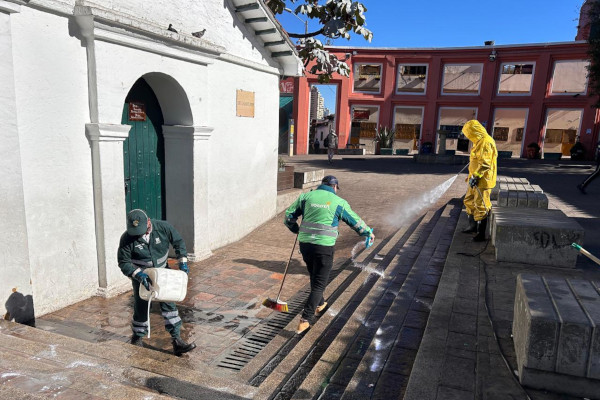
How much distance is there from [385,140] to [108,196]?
1011 inches

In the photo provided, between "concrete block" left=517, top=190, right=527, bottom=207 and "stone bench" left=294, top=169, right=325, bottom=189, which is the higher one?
"concrete block" left=517, top=190, right=527, bottom=207

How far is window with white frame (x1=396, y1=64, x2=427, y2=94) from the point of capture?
29.9m

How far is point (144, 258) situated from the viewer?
14.5 ft

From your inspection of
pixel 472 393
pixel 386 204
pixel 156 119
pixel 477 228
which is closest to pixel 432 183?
pixel 386 204

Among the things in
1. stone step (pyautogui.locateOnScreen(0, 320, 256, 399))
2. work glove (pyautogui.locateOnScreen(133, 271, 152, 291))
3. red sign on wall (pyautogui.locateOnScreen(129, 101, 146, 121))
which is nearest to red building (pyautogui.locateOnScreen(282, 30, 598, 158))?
red sign on wall (pyautogui.locateOnScreen(129, 101, 146, 121))

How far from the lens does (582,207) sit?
10.7 m

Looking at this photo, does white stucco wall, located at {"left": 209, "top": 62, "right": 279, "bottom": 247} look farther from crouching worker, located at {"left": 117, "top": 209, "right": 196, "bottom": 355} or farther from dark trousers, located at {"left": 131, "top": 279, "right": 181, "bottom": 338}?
dark trousers, located at {"left": 131, "top": 279, "right": 181, "bottom": 338}

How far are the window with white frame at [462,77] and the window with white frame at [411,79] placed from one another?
5.14 ft

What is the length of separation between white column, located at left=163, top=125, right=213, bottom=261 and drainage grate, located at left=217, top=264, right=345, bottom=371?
236cm

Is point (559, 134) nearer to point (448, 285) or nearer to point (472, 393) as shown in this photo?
point (448, 285)

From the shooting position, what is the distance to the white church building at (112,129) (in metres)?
4.60

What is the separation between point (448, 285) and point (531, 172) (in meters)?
17.2

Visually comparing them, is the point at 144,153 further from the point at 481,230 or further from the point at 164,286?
the point at 481,230

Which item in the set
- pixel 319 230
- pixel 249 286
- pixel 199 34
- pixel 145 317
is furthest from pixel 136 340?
pixel 199 34
